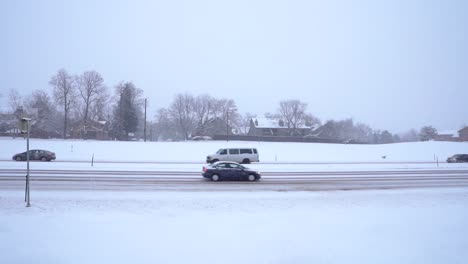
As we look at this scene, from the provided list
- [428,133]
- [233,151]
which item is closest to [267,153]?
[233,151]

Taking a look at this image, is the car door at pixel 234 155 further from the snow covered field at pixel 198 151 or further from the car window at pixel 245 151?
the snow covered field at pixel 198 151

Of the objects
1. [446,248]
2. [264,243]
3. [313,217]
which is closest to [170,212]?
[264,243]

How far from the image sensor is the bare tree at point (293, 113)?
3917 inches

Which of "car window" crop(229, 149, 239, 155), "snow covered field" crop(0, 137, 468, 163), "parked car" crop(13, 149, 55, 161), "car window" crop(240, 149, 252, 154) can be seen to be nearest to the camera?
"parked car" crop(13, 149, 55, 161)

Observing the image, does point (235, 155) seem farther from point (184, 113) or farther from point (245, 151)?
point (184, 113)

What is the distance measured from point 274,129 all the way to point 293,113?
36.2ft

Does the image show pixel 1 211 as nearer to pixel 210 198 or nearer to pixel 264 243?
pixel 210 198

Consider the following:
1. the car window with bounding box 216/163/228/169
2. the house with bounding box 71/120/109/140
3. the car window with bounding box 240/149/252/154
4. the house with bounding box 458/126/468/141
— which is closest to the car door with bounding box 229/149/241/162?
the car window with bounding box 240/149/252/154

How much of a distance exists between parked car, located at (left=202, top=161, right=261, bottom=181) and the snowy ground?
5.44 meters

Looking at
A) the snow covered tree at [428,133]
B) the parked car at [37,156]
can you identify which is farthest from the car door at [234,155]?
the snow covered tree at [428,133]

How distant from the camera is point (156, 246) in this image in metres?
7.52

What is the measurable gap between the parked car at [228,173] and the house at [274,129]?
250ft

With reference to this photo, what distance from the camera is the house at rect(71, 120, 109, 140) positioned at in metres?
65.6

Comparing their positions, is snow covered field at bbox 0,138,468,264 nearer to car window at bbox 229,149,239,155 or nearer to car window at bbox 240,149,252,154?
car window at bbox 229,149,239,155
